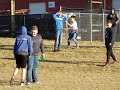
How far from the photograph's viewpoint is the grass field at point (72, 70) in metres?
12.7

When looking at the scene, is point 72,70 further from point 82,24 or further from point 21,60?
point 82,24

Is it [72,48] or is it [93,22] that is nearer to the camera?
[72,48]

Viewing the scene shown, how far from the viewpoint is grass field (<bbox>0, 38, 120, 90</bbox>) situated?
1269cm

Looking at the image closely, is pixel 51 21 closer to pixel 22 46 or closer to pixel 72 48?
pixel 72 48

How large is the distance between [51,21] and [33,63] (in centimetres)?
1380

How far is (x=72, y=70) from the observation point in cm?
1567

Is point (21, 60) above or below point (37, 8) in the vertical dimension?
below

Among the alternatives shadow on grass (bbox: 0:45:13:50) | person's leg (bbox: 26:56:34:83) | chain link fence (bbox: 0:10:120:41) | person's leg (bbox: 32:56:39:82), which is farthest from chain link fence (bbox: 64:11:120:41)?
person's leg (bbox: 26:56:34:83)

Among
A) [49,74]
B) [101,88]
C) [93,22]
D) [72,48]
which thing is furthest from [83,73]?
[93,22]

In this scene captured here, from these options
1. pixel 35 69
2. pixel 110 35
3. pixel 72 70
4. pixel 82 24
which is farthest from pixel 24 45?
pixel 82 24

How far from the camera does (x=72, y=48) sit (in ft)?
66.1

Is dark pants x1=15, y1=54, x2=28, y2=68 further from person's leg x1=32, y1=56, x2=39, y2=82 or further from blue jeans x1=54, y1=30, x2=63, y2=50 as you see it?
blue jeans x1=54, y1=30, x2=63, y2=50

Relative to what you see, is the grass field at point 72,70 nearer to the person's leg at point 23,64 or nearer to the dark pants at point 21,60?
the person's leg at point 23,64

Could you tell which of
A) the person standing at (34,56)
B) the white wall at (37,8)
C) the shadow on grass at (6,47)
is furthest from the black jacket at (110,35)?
the white wall at (37,8)
